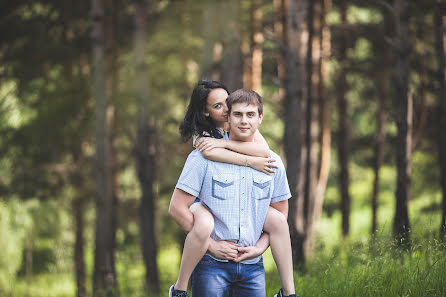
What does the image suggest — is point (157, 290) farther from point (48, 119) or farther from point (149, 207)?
point (48, 119)

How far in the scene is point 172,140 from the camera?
56.6 ft

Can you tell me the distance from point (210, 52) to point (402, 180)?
507cm

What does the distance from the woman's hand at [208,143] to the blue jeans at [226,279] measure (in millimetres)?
688

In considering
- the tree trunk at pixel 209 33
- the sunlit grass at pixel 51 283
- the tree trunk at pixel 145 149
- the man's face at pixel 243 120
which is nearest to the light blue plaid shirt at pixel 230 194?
the man's face at pixel 243 120

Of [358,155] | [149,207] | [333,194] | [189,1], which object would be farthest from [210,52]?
[333,194]

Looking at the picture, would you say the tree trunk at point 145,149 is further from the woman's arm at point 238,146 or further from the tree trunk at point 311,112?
the woman's arm at point 238,146

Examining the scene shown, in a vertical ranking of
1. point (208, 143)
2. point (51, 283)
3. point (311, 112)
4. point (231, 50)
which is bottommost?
point (51, 283)

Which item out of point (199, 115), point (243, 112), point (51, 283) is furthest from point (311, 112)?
point (51, 283)

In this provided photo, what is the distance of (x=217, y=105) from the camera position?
362 centimetres

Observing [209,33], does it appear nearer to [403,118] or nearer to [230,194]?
[403,118]

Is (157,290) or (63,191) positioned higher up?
(63,191)

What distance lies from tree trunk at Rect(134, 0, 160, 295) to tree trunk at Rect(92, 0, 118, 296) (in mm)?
870

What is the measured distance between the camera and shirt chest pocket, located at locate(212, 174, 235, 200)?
3354mm

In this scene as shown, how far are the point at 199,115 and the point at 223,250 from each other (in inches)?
37.2
